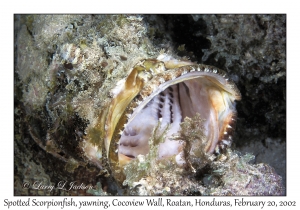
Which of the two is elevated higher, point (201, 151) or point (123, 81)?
point (123, 81)

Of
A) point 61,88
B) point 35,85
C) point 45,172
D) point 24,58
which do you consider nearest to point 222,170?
point 61,88

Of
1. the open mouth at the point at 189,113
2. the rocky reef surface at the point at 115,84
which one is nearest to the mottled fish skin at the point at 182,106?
the open mouth at the point at 189,113

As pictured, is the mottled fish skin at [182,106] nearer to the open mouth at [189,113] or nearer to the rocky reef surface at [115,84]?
the open mouth at [189,113]

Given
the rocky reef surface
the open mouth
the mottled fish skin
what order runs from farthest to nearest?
1. the open mouth
2. the rocky reef surface
3. the mottled fish skin

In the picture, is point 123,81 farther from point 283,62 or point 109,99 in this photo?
point 283,62

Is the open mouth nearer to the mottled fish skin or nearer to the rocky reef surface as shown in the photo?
the mottled fish skin

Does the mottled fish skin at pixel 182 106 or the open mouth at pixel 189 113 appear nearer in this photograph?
the mottled fish skin at pixel 182 106

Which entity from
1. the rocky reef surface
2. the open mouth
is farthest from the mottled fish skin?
the rocky reef surface
